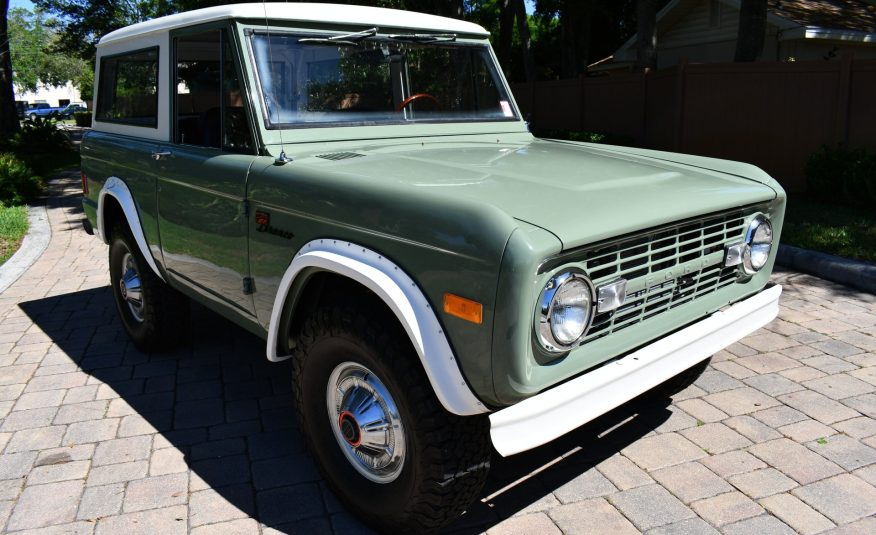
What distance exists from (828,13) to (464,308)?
1820cm

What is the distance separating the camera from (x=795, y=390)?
4031 mm

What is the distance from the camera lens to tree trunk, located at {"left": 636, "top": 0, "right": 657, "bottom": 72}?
44.9 feet

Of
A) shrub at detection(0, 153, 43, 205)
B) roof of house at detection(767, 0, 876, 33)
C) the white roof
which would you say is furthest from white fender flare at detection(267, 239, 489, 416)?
roof of house at detection(767, 0, 876, 33)

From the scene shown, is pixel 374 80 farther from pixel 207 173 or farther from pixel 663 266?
pixel 663 266

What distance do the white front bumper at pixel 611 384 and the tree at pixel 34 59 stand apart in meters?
59.4

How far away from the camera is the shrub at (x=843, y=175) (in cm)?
823

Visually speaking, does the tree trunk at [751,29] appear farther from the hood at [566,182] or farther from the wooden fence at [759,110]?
the hood at [566,182]

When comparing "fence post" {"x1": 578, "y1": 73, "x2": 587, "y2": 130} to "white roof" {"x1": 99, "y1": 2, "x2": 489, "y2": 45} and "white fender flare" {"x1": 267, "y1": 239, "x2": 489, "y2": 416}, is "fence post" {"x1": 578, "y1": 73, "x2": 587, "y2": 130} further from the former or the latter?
"white fender flare" {"x1": 267, "y1": 239, "x2": 489, "y2": 416}

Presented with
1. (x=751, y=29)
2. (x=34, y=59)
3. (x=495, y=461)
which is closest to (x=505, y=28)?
(x=751, y=29)

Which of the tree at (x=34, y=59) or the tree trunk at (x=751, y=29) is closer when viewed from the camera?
the tree trunk at (x=751, y=29)

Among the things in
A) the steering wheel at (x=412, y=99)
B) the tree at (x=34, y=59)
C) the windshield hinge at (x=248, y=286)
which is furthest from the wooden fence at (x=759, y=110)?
the tree at (x=34, y=59)

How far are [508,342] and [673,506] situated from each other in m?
1.32

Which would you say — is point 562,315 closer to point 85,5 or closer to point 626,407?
point 626,407

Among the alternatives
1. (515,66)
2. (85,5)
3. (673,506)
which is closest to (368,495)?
(673,506)
